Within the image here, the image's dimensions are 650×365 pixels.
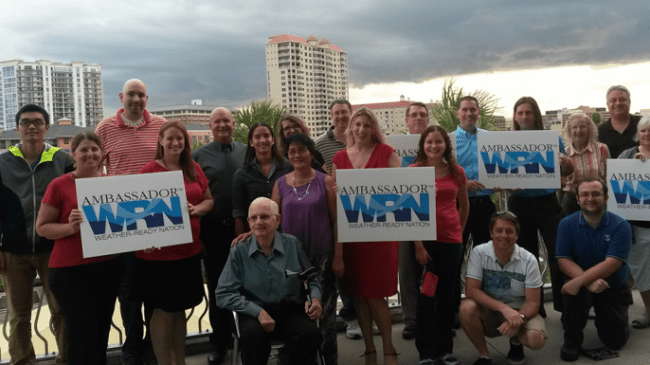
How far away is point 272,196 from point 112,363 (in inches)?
82.7

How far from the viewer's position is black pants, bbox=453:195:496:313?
4.95 m

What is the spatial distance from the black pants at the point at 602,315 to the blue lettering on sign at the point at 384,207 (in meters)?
1.56

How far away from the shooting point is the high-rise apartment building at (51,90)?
10012 centimetres

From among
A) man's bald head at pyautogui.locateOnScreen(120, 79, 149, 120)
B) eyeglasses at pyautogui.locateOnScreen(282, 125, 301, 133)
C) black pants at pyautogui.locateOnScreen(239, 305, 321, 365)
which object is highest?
man's bald head at pyautogui.locateOnScreen(120, 79, 149, 120)

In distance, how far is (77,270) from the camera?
3.66m

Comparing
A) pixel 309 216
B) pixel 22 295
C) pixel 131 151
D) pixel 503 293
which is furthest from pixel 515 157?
pixel 22 295

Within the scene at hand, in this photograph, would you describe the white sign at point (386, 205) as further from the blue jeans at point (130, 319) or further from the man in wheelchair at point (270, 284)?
the blue jeans at point (130, 319)

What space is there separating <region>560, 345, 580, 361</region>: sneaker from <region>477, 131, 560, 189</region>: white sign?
1.41m

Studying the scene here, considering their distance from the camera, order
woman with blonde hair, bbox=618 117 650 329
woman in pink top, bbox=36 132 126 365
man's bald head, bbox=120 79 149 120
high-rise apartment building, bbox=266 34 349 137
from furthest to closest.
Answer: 1. high-rise apartment building, bbox=266 34 349 137
2. woman with blonde hair, bbox=618 117 650 329
3. man's bald head, bbox=120 79 149 120
4. woman in pink top, bbox=36 132 126 365

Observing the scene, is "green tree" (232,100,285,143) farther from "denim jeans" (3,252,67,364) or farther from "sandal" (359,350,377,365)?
"sandal" (359,350,377,365)

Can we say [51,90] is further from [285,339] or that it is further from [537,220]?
[285,339]

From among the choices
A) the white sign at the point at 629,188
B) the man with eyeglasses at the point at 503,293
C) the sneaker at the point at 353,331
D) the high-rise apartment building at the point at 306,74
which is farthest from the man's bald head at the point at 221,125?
the high-rise apartment building at the point at 306,74

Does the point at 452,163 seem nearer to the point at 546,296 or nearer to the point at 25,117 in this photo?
the point at 546,296

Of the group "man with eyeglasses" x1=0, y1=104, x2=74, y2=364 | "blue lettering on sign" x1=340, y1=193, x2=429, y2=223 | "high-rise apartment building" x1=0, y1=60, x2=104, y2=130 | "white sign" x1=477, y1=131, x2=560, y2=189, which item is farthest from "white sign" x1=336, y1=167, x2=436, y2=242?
"high-rise apartment building" x1=0, y1=60, x2=104, y2=130
